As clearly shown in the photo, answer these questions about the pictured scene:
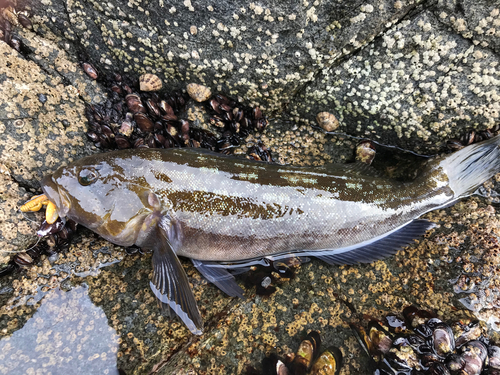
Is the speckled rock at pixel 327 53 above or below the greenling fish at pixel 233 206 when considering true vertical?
above

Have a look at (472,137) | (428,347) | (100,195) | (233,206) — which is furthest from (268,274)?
(472,137)

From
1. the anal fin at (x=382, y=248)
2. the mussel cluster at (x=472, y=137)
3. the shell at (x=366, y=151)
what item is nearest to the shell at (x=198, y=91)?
the shell at (x=366, y=151)

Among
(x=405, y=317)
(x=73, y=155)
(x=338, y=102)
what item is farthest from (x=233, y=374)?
(x=338, y=102)

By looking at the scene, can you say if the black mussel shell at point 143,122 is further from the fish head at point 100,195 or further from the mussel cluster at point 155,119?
the fish head at point 100,195

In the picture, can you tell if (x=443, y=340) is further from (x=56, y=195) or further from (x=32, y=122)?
(x=32, y=122)

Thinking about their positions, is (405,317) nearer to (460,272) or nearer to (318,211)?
(460,272)

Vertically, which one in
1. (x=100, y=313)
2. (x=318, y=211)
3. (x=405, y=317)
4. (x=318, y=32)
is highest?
(x=318, y=32)
